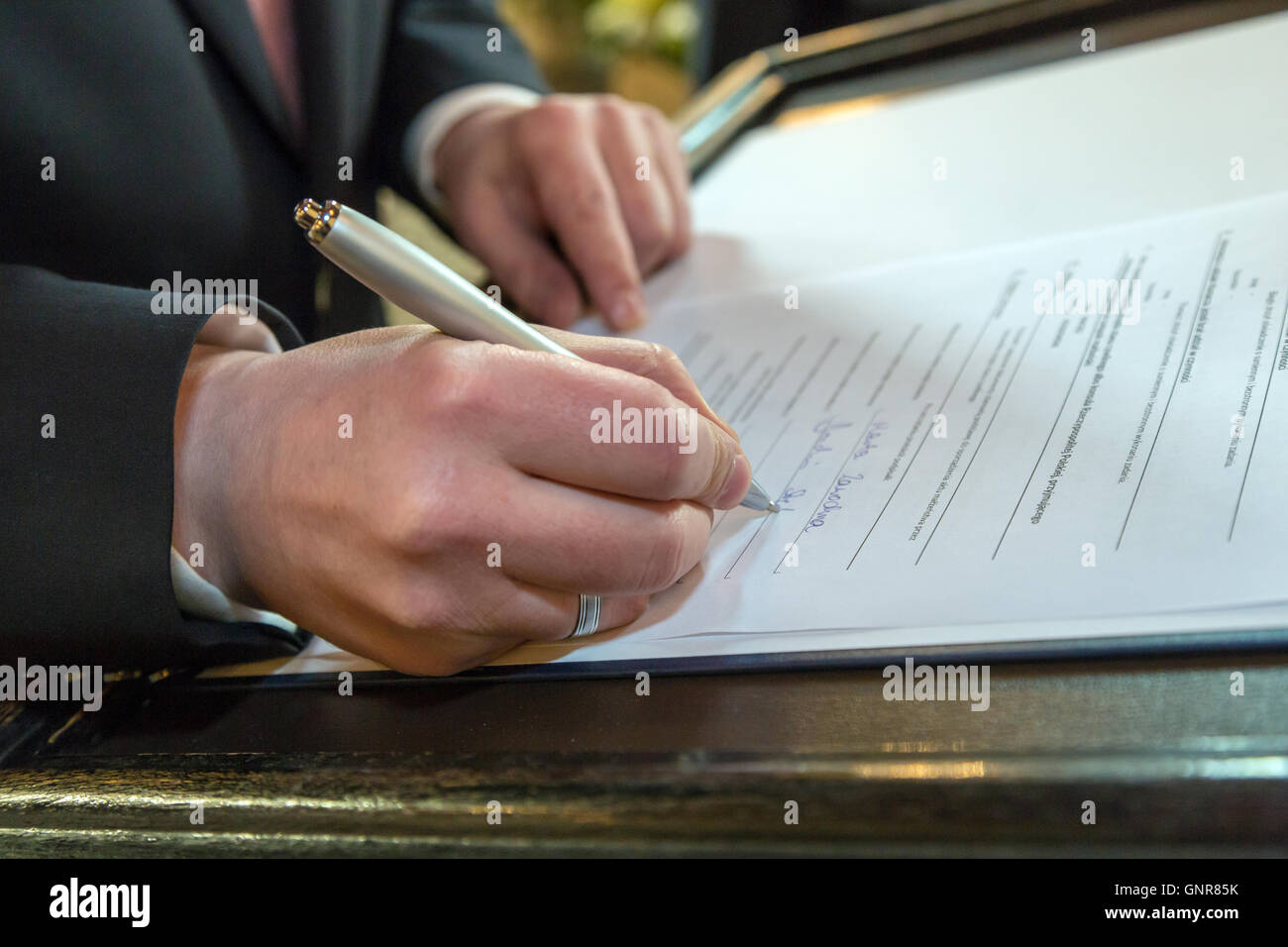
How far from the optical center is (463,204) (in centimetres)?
63

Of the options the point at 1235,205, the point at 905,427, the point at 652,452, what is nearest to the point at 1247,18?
the point at 1235,205

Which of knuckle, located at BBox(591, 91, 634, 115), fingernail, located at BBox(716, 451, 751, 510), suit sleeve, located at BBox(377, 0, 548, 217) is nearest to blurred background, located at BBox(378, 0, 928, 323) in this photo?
suit sleeve, located at BBox(377, 0, 548, 217)

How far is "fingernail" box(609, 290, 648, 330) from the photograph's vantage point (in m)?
0.54

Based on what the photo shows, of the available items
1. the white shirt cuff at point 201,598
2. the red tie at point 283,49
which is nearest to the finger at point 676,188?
the red tie at point 283,49

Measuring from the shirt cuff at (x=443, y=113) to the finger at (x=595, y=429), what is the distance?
453 millimetres

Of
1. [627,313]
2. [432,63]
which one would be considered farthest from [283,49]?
[627,313]

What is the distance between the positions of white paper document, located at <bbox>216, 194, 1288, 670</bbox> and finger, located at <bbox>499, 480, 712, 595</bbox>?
2cm

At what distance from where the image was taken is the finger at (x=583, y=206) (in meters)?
0.54

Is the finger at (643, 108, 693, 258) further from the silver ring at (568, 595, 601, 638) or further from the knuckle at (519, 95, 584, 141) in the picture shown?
the silver ring at (568, 595, 601, 638)

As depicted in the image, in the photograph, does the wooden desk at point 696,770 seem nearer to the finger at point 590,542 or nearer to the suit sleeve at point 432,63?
the finger at point 590,542
